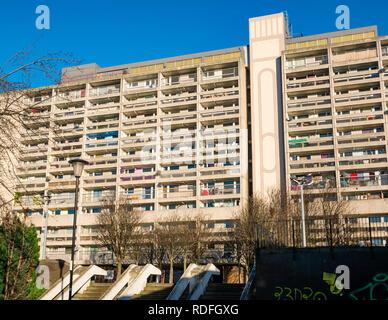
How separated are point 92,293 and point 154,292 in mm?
4005

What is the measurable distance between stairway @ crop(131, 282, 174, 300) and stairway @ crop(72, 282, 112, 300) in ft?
8.13

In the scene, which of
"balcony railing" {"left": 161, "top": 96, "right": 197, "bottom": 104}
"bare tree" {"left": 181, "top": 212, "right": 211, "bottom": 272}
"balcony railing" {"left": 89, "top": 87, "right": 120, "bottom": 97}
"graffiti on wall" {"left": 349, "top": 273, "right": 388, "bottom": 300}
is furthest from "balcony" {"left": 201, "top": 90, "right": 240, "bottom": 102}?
"graffiti on wall" {"left": 349, "top": 273, "right": 388, "bottom": 300}

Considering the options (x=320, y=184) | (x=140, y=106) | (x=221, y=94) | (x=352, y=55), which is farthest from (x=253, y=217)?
(x=352, y=55)

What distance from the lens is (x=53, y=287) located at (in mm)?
26438

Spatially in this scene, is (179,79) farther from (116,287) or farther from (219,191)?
(116,287)

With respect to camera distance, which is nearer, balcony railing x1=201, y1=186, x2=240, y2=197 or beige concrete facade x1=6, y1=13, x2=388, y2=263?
beige concrete facade x1=6, y1=13, x2=388, y2=263

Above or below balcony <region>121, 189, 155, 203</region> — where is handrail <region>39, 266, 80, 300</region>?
below

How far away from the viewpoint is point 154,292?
27656mm

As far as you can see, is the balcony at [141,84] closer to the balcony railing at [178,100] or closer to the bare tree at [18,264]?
the balcony railing at [178,100]

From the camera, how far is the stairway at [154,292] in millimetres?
26812

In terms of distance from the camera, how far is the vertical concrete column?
62.3 meters

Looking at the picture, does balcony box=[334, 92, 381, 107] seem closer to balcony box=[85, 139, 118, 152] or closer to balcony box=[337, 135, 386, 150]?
balcony box=[337, 135, 386, 150]

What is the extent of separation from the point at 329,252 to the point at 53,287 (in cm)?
1670

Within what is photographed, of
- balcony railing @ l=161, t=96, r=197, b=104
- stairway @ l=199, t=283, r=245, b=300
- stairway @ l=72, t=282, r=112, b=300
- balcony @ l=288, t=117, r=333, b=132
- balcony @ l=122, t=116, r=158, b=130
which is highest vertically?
balcony railing @ l=161, t=96, r=197, b=104
